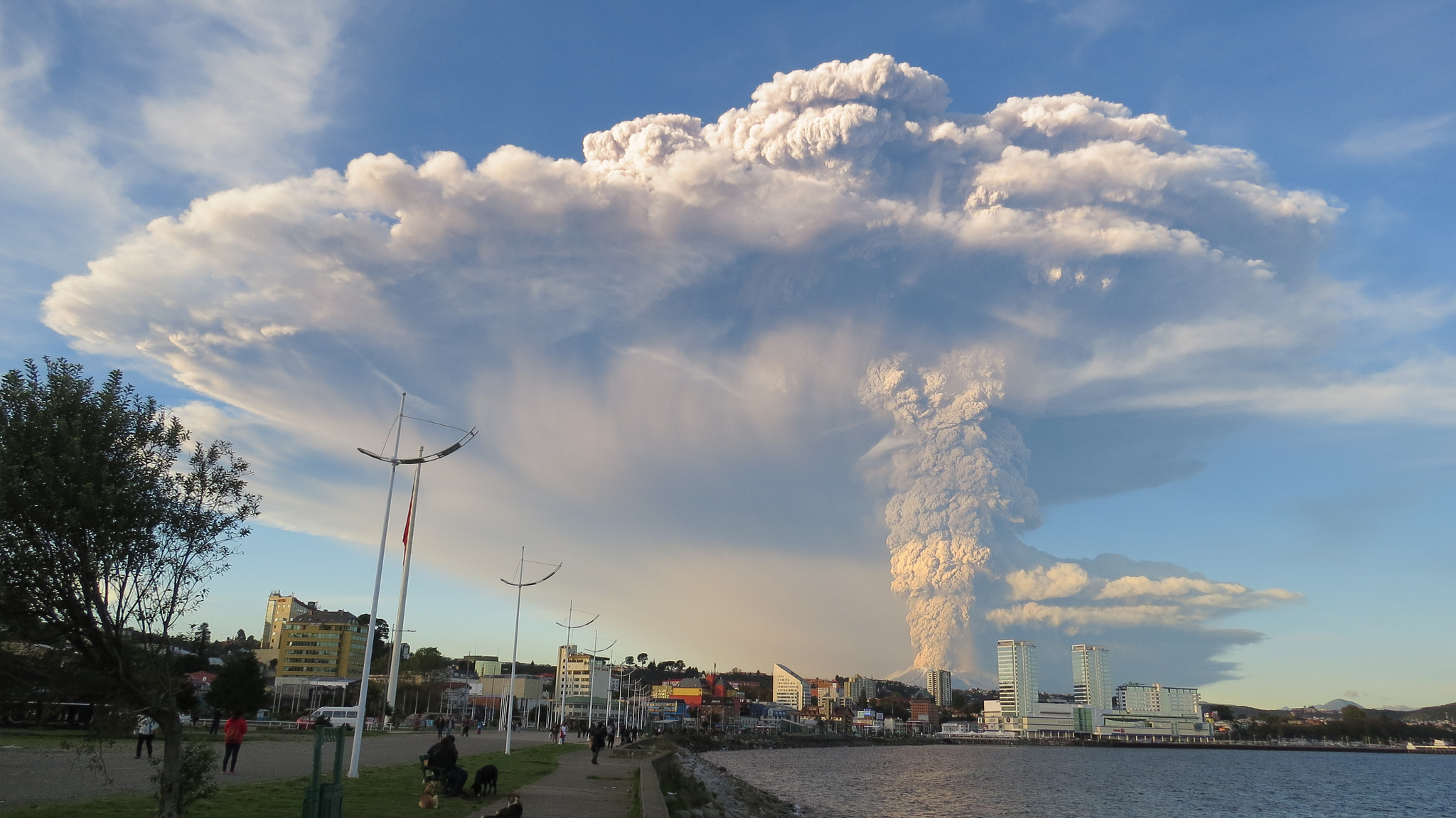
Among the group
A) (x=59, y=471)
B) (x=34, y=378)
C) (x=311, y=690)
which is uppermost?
(x=34, y=378)

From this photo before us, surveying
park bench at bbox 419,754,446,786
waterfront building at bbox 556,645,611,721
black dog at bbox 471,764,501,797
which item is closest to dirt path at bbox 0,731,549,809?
park bench at bbox 419,754,446,786

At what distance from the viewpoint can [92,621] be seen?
11320mm

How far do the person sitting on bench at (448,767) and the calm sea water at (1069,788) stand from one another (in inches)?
1136

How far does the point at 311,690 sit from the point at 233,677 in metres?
62.9

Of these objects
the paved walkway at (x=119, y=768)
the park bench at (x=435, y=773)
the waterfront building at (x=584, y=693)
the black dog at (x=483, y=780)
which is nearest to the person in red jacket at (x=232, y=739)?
the paved walkway at (x=119, y=768)

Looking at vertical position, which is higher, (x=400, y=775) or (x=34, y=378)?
(x=34, y=378)

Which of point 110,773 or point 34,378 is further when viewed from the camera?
point 110,773

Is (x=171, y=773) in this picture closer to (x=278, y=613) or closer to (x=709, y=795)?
(x=709, y=795)

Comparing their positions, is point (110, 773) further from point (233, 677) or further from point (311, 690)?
point (311, 690)

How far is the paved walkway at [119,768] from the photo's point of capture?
61.2 ft

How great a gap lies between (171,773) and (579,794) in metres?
13.7

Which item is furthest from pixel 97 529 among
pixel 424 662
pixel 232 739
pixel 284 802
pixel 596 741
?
pixel 424 662

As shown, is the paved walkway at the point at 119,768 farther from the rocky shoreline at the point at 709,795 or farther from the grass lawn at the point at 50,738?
the rocky shoreline at the point at 709,795

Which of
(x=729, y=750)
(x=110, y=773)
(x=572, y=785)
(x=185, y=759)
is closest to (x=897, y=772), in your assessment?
(x=729, y=750)
